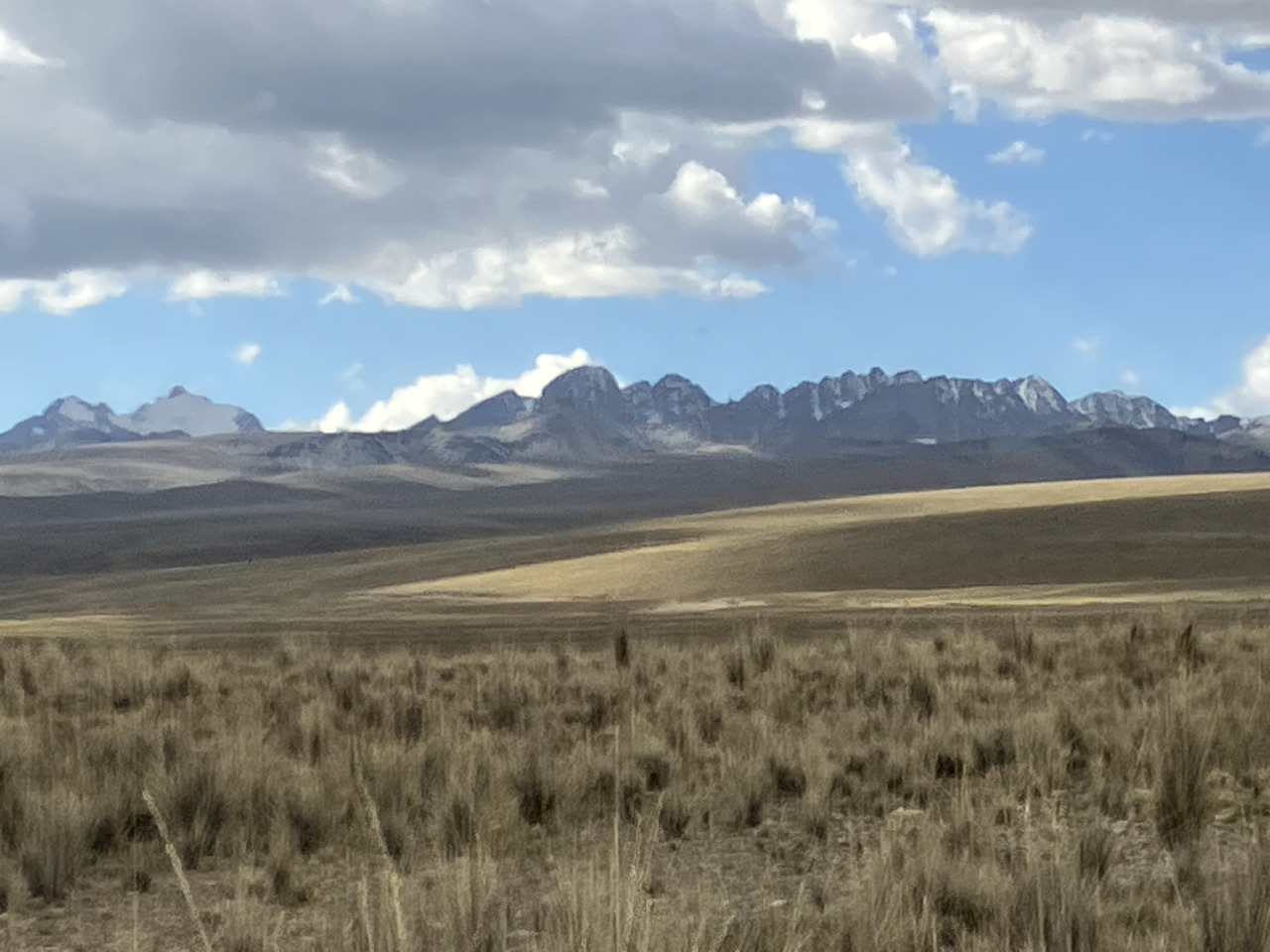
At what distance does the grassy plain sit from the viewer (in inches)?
271

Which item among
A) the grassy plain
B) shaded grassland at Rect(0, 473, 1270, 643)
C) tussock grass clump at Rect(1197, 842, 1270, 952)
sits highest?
tussock grass clump at Rect(1197, 842, 1270, 952)

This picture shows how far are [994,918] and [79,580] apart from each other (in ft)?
300

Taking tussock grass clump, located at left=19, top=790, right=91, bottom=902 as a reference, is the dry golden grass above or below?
below

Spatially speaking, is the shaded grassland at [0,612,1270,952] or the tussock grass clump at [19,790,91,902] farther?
the tussock grass clump at [19,790,91,902]

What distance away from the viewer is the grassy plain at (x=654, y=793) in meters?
6.87

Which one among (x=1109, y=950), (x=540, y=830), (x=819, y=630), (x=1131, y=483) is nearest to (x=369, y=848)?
(x=540, y=830)

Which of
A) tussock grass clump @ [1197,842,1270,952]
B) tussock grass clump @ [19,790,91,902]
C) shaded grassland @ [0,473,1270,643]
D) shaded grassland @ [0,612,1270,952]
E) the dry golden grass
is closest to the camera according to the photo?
tussock grass clump @ [1197,842,1270,952]

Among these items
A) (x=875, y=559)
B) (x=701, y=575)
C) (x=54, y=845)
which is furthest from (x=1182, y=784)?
(x=875, y=559)

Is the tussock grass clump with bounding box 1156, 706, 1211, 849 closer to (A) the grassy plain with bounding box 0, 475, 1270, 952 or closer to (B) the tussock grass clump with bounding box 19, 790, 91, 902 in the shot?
(A) the grassy plain with bounding box 0, 475, 1270, 952

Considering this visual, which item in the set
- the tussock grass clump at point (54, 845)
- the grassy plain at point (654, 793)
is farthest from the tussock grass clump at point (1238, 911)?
the tussock grass clump at point (54, 845)

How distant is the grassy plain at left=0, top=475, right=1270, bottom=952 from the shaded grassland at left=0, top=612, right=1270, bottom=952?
0.04m

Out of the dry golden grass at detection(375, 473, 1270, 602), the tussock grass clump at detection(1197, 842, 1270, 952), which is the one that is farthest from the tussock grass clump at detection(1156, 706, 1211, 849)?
the dry golden grass at detection(375, 473, 1270, 602)

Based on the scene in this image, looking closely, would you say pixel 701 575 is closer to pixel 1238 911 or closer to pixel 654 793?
pixel 654 793

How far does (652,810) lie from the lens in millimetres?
10609
